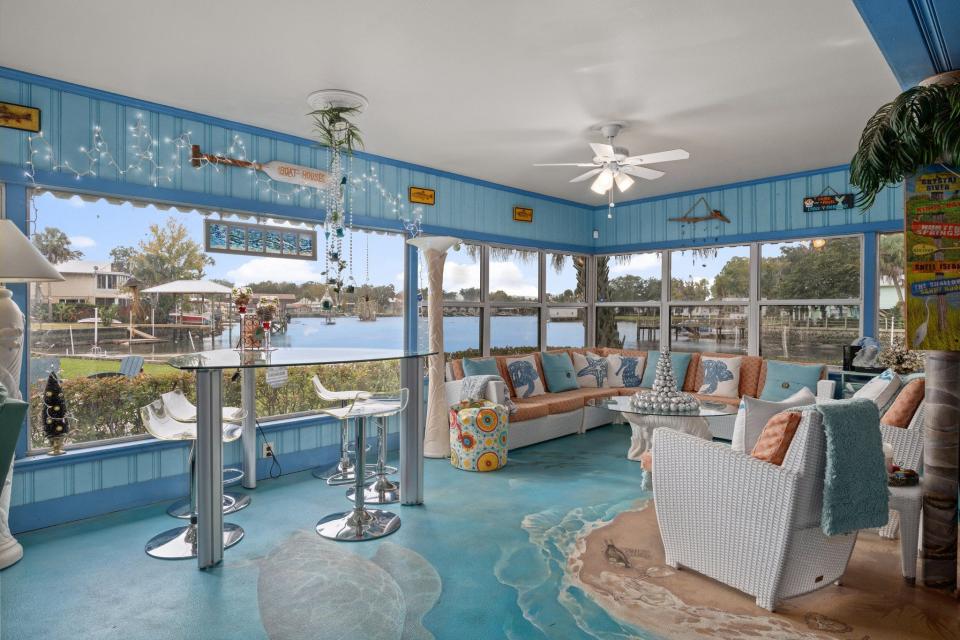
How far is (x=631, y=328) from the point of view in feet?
24.5

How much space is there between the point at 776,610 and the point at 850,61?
2.96 m

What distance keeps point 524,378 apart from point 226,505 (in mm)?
3009

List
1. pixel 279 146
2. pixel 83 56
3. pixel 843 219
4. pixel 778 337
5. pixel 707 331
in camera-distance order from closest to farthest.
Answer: pixel 83 56 → pixel 279 146 → pixel 843 219 → pixel 778 337 → pixel 707 331

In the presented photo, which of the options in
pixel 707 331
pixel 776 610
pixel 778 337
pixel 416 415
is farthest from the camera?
pixel 707 331

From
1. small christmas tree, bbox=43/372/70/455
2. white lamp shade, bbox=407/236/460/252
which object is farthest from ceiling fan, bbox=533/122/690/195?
small christmas tree, bbox=43/372/70/455

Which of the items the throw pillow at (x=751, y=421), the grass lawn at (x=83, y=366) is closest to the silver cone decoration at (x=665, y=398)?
the throw pillow at (x=751, y=421)

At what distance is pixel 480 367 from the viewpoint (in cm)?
552

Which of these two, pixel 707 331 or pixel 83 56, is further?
pixel 707 331

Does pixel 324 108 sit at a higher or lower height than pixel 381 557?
higher

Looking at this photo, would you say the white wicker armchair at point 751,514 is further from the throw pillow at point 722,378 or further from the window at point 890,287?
Result: the window at point 890,287

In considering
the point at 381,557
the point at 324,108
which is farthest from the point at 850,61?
the point at 381,557

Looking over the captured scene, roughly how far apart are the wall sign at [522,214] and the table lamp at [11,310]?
4.63 metres

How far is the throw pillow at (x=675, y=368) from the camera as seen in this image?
Answer: 6.24m

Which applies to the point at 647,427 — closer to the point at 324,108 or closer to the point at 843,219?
the point at 843,219
